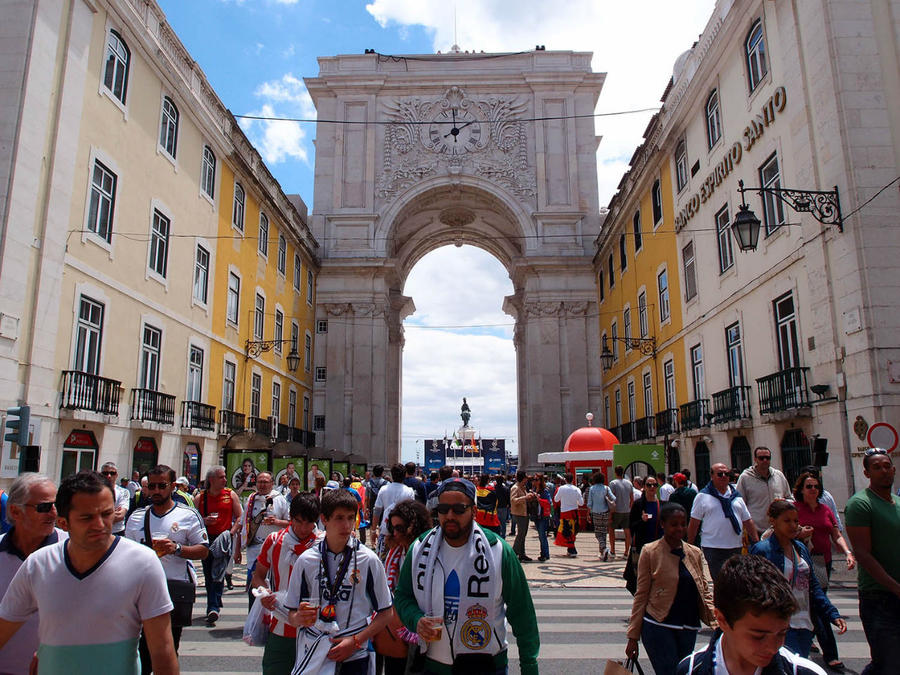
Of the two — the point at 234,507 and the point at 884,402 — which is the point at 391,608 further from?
the point at 884,402

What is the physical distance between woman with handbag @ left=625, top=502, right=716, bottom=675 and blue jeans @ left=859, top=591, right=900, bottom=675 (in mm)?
1078

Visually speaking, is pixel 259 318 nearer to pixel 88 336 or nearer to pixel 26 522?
pixel 88 336

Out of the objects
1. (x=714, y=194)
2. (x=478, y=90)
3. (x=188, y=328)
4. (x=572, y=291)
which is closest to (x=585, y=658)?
(x=714, y=194)

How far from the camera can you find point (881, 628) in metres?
4.87

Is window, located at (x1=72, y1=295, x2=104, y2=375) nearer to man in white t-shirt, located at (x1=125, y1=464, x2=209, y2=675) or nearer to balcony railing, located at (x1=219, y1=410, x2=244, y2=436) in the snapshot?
balcony railing, located at (x1=219, y1=410, x2=244, y2=436)

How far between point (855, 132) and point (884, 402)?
513 cm

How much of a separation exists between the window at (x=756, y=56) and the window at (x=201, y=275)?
54.3 feet

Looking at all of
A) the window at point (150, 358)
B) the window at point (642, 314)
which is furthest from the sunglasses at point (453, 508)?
the window at point (642, 314)

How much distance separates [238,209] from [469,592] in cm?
2398

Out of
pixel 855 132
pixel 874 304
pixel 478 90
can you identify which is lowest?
pixel 874 304

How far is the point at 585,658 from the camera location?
7.00 meters

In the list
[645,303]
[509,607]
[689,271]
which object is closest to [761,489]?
[509,607]

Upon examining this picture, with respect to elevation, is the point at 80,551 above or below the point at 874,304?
below

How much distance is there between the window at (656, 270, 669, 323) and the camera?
24.5 meters
